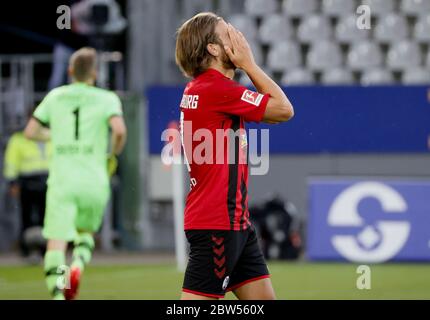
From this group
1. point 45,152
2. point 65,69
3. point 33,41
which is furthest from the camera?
point 33,41

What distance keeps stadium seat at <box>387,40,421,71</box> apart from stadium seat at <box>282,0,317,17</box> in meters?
1.44

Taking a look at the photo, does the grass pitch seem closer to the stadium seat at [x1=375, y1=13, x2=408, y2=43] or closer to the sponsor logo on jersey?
the sponsor logo on jersey

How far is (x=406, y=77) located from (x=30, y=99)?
531 centimetres

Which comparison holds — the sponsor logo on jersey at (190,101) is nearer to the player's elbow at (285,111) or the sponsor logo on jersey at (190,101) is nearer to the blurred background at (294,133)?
the player's elbow at (285,111)

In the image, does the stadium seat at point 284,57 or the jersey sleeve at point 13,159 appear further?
the stadium seat at point 284,57

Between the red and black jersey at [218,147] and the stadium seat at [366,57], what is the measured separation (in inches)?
451

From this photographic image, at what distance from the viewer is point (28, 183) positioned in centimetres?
1495

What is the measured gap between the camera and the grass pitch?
32.8ft

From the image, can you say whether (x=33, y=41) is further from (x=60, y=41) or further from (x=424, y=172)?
(x=424, y=172)

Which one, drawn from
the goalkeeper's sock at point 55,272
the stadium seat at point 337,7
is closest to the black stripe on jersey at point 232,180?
the goalkeeper's sock at point 55,272

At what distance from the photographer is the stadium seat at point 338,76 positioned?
1673 cm

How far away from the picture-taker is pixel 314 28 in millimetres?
17266

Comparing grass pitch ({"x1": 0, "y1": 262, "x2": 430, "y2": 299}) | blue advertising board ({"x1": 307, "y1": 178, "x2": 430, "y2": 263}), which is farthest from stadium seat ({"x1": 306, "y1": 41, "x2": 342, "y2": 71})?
grass pitch ({"x1": 0, "y1": 262, "x2": 430, "y2": 299})
